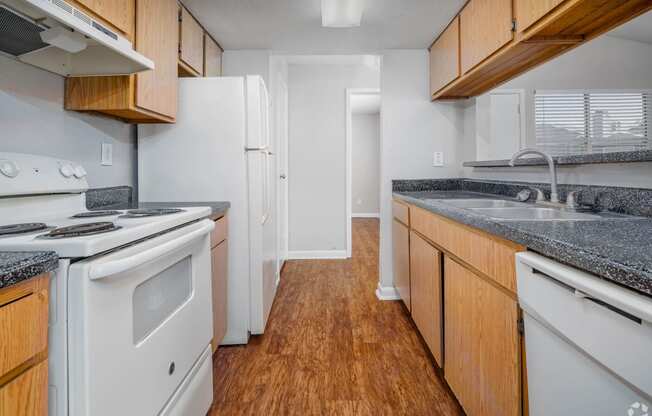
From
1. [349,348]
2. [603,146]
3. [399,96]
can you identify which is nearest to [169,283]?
[349,348]

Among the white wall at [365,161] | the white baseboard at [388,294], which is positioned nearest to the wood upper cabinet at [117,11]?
the white baseboard at [388,294]

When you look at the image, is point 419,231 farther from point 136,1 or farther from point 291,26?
point 136,1

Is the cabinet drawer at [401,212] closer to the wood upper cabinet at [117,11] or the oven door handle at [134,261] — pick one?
the oven door handle at [134,261]

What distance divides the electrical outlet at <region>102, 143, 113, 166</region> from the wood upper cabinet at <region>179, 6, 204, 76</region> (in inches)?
24.9

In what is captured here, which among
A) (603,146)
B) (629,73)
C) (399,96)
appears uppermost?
(399,96)

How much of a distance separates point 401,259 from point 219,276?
1.24 meters

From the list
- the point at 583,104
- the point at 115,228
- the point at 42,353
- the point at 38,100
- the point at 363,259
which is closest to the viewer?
the point at 42,353

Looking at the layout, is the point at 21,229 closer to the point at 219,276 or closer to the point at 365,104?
the point at 219,276

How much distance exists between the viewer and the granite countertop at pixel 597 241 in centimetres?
56

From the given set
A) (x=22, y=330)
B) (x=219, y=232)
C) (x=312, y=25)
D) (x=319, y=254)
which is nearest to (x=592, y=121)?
(x=312, y=25)

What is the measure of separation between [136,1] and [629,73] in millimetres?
2108

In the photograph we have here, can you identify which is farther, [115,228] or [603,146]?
[603,146]

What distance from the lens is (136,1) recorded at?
1479 mm

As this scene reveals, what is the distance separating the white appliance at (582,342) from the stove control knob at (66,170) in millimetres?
1602
